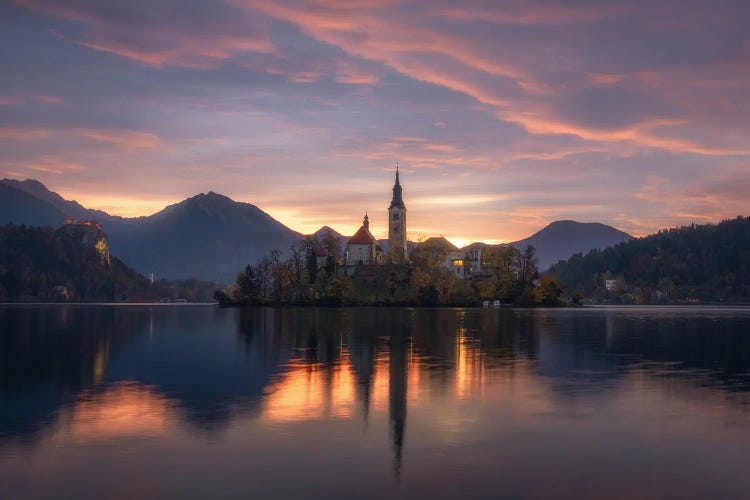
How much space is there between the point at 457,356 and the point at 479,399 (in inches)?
778

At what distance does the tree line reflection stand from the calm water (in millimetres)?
175

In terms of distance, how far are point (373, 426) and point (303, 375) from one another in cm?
1482

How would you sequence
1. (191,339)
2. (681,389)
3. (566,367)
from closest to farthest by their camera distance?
(681,389), (566,367), (191,339)

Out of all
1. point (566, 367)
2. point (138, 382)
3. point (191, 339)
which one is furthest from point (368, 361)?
point (191, 339)

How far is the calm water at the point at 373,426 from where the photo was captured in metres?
18.3

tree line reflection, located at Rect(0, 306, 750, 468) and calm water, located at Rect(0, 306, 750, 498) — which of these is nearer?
calm water, located at Rect(0, 306, 750, 498)

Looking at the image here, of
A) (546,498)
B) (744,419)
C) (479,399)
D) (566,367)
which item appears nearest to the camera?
(546,498)

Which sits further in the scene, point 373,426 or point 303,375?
point 303,375

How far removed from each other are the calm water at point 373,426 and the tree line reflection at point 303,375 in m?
0.17

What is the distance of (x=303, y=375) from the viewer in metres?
39.8

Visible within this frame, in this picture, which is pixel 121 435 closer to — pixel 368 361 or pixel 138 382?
pixel 138 382

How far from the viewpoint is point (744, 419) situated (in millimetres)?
26953

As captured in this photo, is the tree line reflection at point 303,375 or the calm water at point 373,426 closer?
the calm water at point 373,426

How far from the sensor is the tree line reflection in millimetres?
27281
